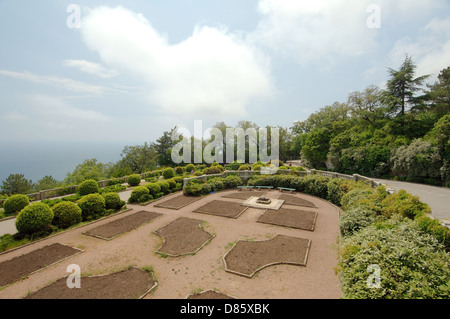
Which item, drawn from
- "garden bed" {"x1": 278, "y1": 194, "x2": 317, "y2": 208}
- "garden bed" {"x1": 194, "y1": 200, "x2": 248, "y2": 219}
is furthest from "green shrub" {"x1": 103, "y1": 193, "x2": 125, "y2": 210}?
"garden bed" {"x1": 278, "y1": 194, "x2": 317, "y2": 208}

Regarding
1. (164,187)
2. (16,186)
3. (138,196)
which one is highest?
(164,187)

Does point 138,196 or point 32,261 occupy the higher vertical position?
point 138,196

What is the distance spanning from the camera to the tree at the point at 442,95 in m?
25.3

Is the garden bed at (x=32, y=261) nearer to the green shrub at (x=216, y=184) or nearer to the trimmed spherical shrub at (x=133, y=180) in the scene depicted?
the green shrub at (x=216, y=184)

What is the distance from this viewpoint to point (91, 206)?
13.0 meters

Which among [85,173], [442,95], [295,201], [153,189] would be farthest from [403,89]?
[85,173]

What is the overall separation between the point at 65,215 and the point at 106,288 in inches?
290

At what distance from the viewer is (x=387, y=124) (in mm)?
27859

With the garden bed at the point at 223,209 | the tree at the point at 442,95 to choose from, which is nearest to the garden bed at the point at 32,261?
the garden bed at the point at 223,209

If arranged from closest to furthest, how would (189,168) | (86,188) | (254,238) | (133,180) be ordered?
(254,238), (86,188), (133,180), (189,168)

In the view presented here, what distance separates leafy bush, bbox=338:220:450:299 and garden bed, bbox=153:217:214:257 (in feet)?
19.5

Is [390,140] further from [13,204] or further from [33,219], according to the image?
[13,204]

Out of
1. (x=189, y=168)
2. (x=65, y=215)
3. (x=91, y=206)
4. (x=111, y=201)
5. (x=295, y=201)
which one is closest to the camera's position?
(x=65, y=215)
